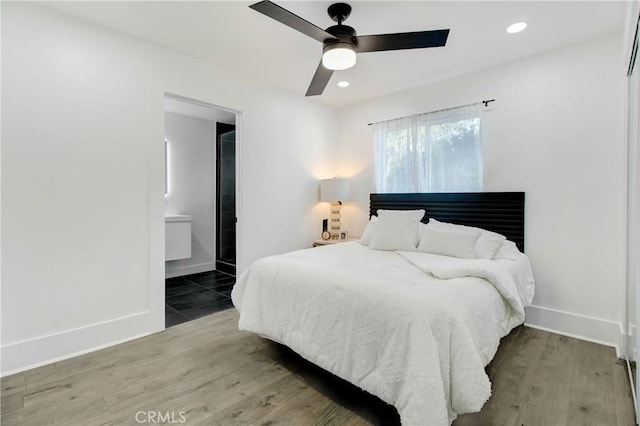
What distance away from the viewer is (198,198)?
5.07 m

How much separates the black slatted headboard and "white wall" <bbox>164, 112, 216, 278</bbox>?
3.26 meters

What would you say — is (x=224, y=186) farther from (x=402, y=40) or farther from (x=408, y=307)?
(x=408, y=307)

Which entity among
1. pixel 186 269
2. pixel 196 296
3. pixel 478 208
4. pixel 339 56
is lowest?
pixel 196 296

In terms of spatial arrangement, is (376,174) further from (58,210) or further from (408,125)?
(58,210)

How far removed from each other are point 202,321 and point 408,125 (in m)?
3.27

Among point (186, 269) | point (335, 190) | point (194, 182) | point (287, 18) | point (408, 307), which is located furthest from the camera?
point (194, 182)

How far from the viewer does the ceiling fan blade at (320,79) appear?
→ 248 cm

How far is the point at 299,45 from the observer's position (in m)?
2.76

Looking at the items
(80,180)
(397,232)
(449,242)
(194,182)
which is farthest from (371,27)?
(194,182)

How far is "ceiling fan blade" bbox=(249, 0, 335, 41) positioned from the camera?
1.70 meters

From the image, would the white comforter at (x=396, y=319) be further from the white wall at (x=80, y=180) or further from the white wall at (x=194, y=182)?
the white wall at (x=194, y=182)

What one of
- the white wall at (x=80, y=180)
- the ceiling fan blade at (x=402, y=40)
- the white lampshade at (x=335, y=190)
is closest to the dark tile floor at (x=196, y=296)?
the white wall at (x=80, y=180)

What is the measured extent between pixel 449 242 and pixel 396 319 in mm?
1564

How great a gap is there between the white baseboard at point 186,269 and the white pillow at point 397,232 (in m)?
3.16
